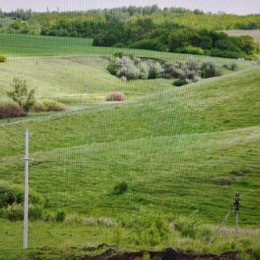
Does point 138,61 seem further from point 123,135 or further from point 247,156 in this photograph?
point 247,156

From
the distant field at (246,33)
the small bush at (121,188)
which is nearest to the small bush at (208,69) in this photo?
the distant field at (246,33)

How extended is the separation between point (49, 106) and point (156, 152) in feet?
5.39

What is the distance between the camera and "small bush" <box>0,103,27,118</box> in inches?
438

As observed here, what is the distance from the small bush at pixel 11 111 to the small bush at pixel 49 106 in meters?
0.16

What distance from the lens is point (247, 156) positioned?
10531 mm

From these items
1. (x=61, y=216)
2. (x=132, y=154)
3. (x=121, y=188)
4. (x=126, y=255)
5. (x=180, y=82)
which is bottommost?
(x=126, y=255)

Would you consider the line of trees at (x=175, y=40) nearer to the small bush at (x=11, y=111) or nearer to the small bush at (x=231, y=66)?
the small bush at (x=231, y=66)

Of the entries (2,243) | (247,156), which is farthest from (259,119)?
(2,243)

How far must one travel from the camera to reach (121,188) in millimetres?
10555

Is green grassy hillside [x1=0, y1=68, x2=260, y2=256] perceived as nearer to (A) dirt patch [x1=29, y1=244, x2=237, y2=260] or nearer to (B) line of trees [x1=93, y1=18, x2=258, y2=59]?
(A) dirt patch [x1=29, y1=244, x2=237, y2=260]

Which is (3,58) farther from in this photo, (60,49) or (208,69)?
(208,69)

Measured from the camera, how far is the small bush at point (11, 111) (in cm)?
1112

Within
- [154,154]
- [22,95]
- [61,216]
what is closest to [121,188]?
[154,154]

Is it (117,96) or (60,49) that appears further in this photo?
(60,49)
